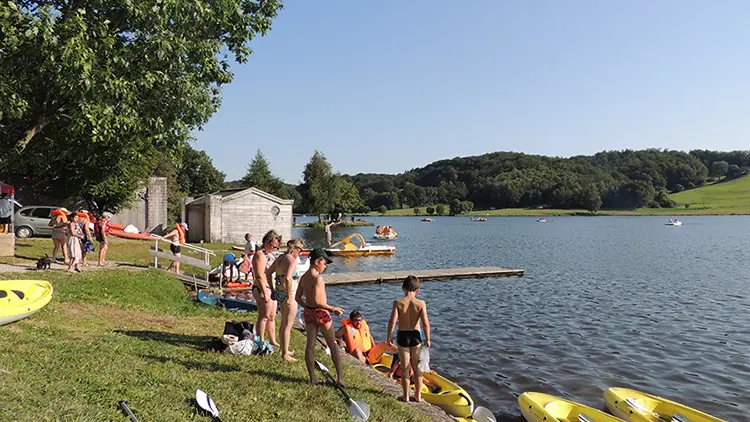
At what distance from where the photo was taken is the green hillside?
156 m

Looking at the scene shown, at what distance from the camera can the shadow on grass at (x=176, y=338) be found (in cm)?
979

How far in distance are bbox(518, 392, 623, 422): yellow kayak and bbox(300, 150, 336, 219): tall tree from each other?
8378 cm

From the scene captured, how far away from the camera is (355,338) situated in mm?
12352

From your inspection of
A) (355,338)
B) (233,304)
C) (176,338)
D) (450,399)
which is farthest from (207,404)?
(233,304)

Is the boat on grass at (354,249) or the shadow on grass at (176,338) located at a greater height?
the shadow on grass at (176,338)

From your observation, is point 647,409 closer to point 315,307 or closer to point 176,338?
point 315,307

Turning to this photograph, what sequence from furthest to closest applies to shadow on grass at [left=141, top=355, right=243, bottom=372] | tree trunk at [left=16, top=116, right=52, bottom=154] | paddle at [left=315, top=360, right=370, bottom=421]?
tree trunk at [left=16, top=116, right=52, bottom=154] < shadow on grass at [left=141, top=355, right=243, bottom=372] < paddle at [left=315, top=360, right=370, bottom=421]

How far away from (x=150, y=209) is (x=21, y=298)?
111ft

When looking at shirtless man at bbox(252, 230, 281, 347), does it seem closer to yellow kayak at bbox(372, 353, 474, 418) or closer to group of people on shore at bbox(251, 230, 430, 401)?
group of people on shore at bbox(251, 230, 430, 401)

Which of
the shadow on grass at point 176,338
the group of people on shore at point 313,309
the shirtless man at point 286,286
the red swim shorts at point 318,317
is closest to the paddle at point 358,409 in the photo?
the group of people on shore at point 313,309

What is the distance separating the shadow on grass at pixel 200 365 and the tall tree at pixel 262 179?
71.6m

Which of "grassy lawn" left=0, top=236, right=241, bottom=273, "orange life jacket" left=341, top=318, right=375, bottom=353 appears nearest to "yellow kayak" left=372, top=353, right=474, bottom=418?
"orange life jacket" left=341, top=318, right=375, bottom=353

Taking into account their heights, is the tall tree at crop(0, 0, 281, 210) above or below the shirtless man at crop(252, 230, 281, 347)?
above

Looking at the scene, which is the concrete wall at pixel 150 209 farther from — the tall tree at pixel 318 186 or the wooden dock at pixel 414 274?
the tall tree at pixel 318 186
